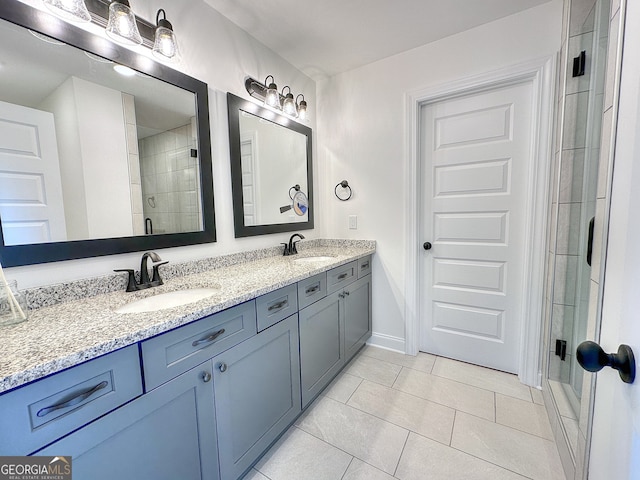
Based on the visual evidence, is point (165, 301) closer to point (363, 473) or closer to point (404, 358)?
point (363, 473)

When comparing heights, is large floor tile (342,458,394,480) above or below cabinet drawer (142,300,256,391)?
below

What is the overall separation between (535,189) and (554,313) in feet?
2.56

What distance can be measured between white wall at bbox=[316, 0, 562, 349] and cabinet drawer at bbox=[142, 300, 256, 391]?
146 cm

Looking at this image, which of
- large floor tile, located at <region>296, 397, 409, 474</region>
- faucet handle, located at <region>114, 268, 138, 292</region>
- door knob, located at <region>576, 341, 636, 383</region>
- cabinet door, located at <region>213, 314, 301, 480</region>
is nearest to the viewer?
door knob, located at <region>576, 341, 636, 383</region>

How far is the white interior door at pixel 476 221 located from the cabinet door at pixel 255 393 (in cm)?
136

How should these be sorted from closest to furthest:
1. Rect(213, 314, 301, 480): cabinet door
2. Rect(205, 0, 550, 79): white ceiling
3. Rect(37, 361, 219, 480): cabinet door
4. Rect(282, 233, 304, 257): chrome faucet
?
Rect(37, 361, 219, 480): cabinet door → Rect(213, 314, 301, 480): cabinet door → Rect(205, 0, 550, 79): white ceiling → Rect(282, 233, 304, 257): chrome faucet

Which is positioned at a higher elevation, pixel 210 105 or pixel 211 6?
pixel 211 6

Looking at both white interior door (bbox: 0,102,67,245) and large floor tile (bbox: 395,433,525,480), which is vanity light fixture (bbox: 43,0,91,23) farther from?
large floor tile (bbox: 395,433,525,480)

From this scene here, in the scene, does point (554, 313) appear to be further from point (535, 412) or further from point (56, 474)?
point (56, 474)

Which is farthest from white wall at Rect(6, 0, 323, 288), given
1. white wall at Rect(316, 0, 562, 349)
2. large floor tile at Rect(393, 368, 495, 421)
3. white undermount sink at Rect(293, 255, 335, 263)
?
large floor tile at Rect(393, 368, 495, 421)

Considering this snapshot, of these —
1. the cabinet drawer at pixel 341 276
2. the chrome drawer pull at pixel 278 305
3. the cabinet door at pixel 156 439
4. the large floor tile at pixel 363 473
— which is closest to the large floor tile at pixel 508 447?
the large floor tile at pixel 363 473

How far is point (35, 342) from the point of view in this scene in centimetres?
72

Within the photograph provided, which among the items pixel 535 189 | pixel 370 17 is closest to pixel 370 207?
pixel 535 189

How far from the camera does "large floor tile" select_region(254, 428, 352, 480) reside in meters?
1.27
